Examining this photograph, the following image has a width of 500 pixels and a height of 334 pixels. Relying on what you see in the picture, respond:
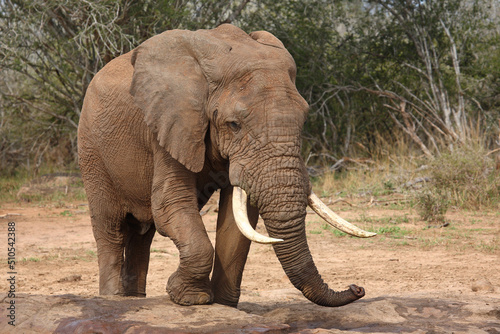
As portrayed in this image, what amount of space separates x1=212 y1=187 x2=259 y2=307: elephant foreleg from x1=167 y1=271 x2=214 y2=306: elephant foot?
40cm

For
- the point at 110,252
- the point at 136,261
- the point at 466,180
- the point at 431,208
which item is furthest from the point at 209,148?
the point at 466,180

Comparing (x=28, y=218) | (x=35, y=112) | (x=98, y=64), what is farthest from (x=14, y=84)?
(x=28, y=218)

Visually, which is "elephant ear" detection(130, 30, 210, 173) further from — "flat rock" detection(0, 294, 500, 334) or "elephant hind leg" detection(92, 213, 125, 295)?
"elephant hind leg" detection(92, 213, 125, 295)

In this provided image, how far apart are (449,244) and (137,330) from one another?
538 centimetres

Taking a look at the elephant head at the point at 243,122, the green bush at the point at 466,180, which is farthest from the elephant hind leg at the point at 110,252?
the green bush at the point at 466,180

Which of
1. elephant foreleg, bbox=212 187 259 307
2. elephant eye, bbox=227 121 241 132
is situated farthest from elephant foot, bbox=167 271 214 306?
elephant eye, bbox=227 121 241 132

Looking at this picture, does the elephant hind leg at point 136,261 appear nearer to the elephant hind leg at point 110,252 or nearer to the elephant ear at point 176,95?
the elephant hind leg at point 110,252

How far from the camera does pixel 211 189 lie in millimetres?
4754

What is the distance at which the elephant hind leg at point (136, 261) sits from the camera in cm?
555

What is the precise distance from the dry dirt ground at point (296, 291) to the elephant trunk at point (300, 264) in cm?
22

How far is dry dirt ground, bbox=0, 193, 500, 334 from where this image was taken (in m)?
3.81

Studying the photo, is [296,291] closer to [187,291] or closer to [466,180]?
[187,291]

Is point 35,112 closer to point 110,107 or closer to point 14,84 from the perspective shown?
point 14,84

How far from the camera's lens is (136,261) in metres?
5.60
